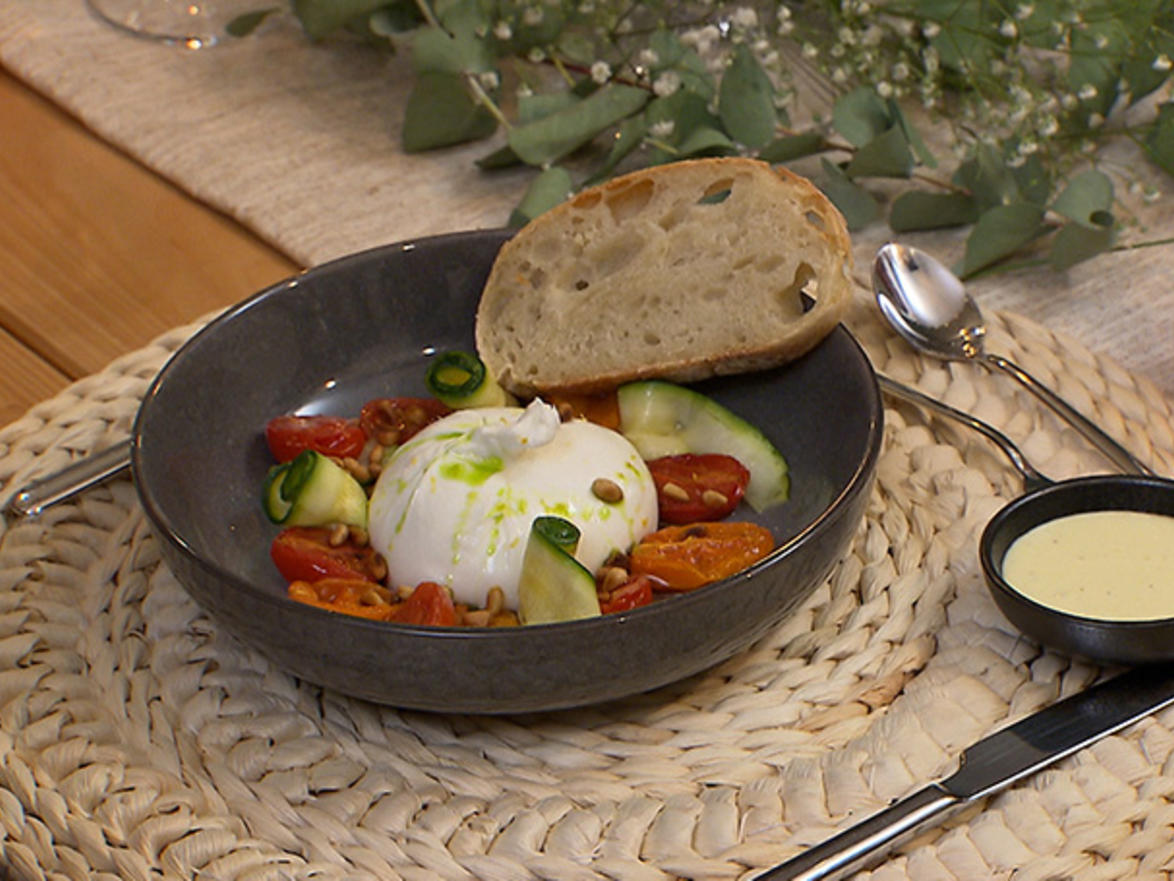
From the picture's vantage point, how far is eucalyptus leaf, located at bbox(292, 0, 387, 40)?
2328mm


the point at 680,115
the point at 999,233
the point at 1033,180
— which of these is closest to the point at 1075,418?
the point at 999,233

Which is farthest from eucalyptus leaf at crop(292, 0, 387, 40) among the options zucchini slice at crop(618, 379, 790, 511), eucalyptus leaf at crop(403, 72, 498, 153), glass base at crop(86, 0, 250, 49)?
zucchini slice at crop(618, 379, 790, 511)

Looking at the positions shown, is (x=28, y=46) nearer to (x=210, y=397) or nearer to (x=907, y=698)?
(x=210, y=397)

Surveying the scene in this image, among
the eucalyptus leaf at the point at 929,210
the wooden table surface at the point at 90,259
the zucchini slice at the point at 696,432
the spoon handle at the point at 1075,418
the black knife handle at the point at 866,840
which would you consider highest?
the black knife handle at the point at 866,840

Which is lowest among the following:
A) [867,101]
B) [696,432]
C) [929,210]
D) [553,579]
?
[929,210]

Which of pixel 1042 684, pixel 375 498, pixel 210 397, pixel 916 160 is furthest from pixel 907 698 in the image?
pixel 916 160

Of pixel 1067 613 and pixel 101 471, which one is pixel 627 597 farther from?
pixel 101 471

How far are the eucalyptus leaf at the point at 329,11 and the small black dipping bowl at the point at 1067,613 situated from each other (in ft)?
4.72

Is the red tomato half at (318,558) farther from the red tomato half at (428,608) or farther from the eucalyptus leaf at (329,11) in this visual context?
the eucalyptus leaf at (329,11)

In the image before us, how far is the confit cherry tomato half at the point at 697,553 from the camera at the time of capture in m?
1.23

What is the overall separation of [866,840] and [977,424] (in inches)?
23.0

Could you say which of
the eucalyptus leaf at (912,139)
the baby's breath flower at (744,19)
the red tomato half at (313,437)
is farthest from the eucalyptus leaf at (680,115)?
the red tomato half at (313,437)

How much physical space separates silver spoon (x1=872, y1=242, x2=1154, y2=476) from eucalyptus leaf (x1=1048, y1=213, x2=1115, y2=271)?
30 cm

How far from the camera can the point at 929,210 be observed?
2.04 metres
